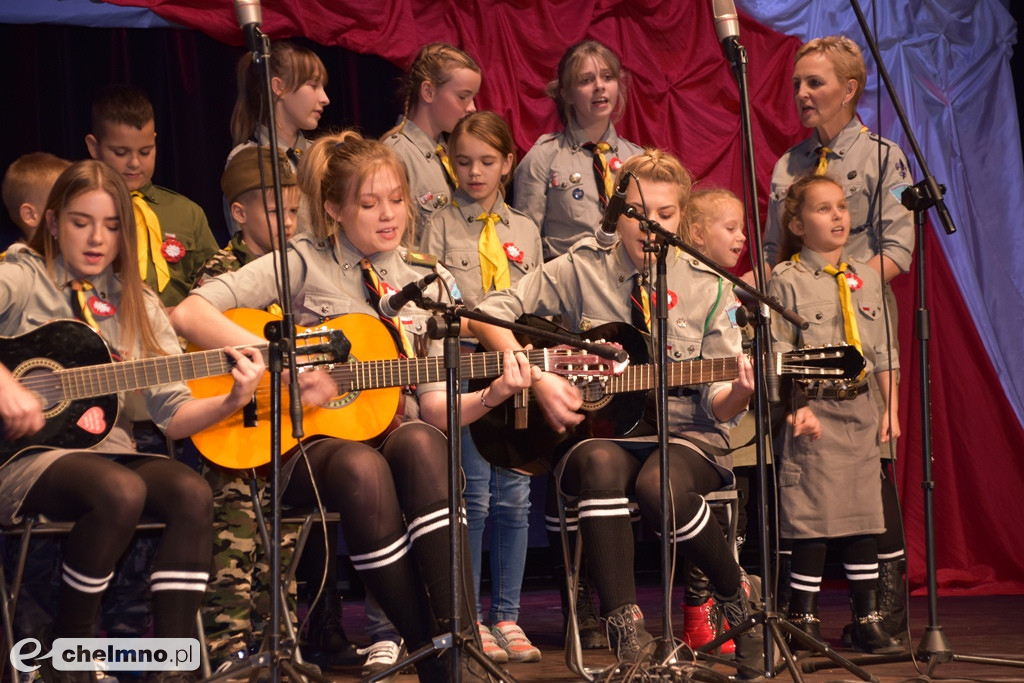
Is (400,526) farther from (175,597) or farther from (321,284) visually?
(321,284)

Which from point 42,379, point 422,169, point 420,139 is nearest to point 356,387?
point 42,379

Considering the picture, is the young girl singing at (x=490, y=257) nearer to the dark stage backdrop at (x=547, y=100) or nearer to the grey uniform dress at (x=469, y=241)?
the grey uniform dress at (x=469, y=241)

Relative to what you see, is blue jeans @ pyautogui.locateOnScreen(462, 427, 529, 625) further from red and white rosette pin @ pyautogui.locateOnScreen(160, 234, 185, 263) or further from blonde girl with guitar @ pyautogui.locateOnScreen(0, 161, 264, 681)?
red and white rosette pin @ pyautogui.locateOnScreen(160, 234, 185, 263)

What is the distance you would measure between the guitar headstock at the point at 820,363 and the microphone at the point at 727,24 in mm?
831

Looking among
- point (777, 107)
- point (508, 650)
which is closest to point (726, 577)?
point (508, 650)

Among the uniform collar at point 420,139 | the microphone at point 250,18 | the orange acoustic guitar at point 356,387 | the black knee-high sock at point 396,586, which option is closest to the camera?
the microphone at point 250,18

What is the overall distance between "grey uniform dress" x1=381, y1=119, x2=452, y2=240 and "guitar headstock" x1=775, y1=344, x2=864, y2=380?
1623 mm

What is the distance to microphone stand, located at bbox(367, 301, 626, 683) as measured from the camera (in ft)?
8.78

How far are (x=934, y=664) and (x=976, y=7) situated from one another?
3690mm

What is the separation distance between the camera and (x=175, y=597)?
9.84 ft

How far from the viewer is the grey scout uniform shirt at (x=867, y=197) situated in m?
4.65

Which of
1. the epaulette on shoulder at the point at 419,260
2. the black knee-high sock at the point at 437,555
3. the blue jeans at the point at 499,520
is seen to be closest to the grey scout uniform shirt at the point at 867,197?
the blue jeans at the point at 499,520

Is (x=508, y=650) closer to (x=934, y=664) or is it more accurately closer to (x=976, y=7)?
(x=934, y=664)

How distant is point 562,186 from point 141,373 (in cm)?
207
